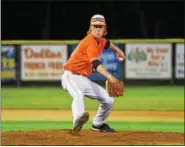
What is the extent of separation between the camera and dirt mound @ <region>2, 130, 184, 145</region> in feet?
22.2

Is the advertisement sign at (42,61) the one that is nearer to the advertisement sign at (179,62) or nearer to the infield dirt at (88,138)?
the advertisement sign at (179,62)

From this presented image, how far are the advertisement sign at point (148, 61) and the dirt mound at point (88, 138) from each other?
1086 centimetres

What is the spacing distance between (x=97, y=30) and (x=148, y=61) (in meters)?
12.3

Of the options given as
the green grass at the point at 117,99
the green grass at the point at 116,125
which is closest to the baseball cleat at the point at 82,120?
the green grass at the point at 116,125

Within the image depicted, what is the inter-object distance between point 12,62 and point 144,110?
727 centimetres

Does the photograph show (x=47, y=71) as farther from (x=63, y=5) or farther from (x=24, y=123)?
(x=24, y=123)

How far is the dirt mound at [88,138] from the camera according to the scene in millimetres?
6770

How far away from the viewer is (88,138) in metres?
Result: 6.97

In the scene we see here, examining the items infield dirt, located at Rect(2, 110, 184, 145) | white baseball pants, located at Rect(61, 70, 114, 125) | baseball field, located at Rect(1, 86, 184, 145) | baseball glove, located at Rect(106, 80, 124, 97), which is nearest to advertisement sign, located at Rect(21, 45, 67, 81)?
baseball field, located at Rect(1, 86, 184, 145)

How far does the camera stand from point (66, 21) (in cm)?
2252

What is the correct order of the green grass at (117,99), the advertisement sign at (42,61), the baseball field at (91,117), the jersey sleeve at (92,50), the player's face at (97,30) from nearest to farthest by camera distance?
the player's face at (97,30) < the jersey sleeve at (92,50) < the baseball field at (91,117) < the green grass at (117,99) < the advertisement sign at (42,61)

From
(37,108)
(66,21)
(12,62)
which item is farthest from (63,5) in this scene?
(37,108)

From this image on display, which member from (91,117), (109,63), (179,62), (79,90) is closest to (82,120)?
(79,90)

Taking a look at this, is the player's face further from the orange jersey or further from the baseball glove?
the baseball glove
